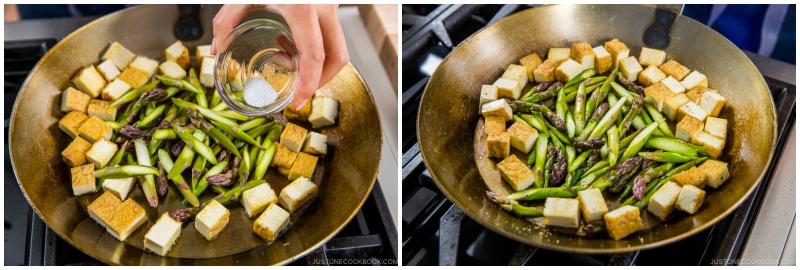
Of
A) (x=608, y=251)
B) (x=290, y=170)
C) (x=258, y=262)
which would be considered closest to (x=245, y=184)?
(x=290, y=170)

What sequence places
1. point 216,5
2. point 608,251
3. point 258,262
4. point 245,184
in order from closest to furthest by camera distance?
1. point 608,251
2. point 258,262
3. point 245,184
4. point 216,5

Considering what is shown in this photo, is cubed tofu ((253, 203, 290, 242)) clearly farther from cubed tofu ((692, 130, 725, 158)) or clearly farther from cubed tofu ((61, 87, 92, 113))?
cubed tofu ((692, 130, 725, 158))

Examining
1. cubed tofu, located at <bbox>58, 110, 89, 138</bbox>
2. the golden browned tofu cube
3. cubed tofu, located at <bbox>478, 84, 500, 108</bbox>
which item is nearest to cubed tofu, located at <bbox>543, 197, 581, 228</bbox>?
cubed tofu, located at <bbox>478, 84, 500, 108</bbox>

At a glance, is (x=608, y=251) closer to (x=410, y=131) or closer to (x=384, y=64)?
(x=410, y=131)

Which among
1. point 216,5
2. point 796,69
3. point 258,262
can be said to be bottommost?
point 258,262

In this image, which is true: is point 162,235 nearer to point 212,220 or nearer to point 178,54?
point 212,220
